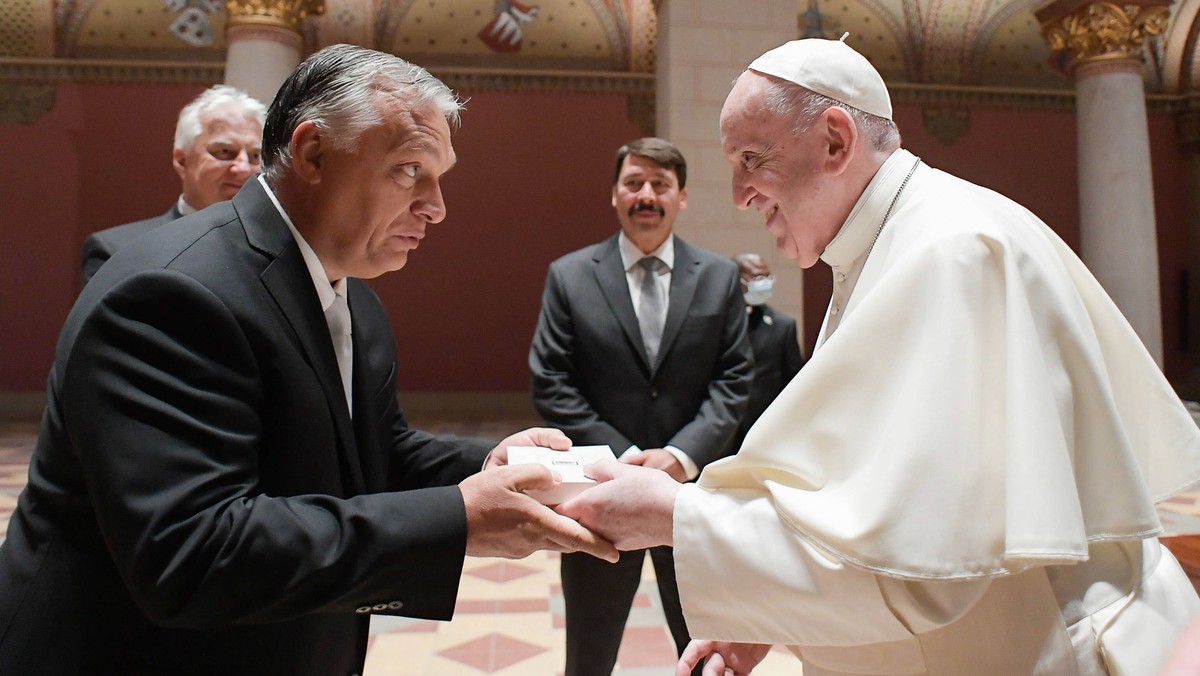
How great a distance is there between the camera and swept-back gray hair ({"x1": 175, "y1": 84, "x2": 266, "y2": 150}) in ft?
10.2

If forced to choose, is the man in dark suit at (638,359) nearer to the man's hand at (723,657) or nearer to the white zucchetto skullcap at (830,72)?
the man's hand at (723,657)

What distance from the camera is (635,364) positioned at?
3.04 meters

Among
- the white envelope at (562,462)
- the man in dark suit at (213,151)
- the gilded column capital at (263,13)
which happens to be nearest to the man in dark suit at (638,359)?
the white envelope at (562,462)

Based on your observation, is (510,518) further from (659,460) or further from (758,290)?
(758,290)

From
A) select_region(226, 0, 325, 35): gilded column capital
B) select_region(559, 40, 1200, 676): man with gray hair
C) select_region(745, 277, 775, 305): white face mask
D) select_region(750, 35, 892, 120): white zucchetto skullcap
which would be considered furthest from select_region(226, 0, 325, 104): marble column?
select_region(559, 40, 1200, 676): man with gray hair

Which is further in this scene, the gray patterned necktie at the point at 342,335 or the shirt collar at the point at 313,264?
the gray patterned necktie at the point at 342,335

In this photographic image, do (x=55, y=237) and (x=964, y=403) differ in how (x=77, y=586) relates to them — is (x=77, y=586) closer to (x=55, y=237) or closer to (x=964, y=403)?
(x=964, y=403)

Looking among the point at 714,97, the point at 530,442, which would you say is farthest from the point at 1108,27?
the point at 530,442

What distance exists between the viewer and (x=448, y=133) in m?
1.60

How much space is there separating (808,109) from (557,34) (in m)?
11.9

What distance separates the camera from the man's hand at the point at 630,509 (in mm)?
1485

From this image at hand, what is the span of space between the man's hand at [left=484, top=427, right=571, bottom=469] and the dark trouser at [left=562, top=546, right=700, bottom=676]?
38.4 inches

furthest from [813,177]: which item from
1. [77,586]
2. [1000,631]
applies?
[77,586]

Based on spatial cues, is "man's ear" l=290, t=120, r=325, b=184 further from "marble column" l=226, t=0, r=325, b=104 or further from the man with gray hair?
"marble column" l=226, t=0, r=325, b=104
